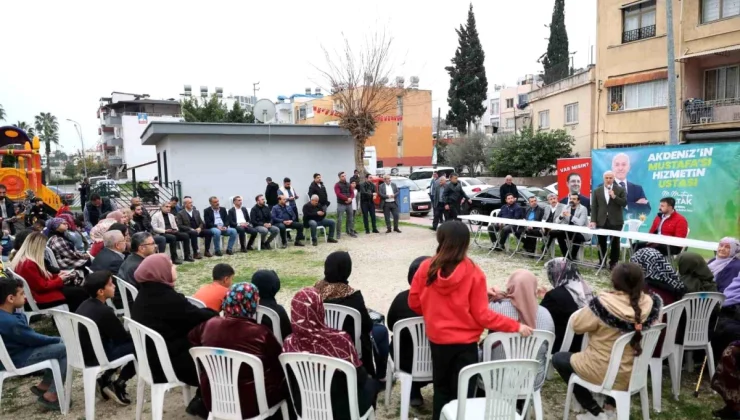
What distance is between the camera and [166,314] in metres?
3.48

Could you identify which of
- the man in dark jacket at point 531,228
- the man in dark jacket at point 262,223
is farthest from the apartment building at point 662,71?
the man in dark jacket at point 262,223

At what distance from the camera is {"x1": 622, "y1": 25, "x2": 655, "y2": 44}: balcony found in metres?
19.9

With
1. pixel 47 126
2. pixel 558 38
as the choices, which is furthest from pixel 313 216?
pixel 47 126

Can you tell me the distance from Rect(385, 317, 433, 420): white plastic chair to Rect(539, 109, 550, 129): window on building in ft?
88.4

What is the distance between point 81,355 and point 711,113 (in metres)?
22.1

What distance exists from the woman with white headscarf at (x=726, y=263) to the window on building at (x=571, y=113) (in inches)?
860

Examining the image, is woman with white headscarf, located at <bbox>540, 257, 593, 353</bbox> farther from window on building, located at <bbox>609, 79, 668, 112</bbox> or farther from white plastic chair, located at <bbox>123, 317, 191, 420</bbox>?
window on building, located at <bbox>609, 79, 668, 112</bbox>

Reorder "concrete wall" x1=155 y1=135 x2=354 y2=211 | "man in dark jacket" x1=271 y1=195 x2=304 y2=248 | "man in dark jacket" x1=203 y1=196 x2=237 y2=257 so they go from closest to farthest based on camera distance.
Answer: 1. "man in dark jacket" x1=203 y1=196 x2=237 y2=257
2. "man in dark jacket" x1=271 y1=195 x2=304 y2=248
3. "concrete wall" x1=155 y1=135 x2=354 y2=211

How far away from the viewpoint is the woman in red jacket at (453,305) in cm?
276

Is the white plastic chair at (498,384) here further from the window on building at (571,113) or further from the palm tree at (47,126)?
the palm tree at (47,126)

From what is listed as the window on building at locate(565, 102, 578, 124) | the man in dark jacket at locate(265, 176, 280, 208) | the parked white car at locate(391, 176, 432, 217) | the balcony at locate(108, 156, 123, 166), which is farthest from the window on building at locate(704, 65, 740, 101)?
the balcony at locate(108, 156, 123, 166)

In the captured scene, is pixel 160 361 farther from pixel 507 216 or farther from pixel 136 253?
pixel 507 216

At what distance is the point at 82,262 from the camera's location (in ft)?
18.8

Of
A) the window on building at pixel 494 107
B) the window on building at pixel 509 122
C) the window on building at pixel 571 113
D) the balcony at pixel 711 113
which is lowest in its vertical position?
the balcony at pixel 711 113
